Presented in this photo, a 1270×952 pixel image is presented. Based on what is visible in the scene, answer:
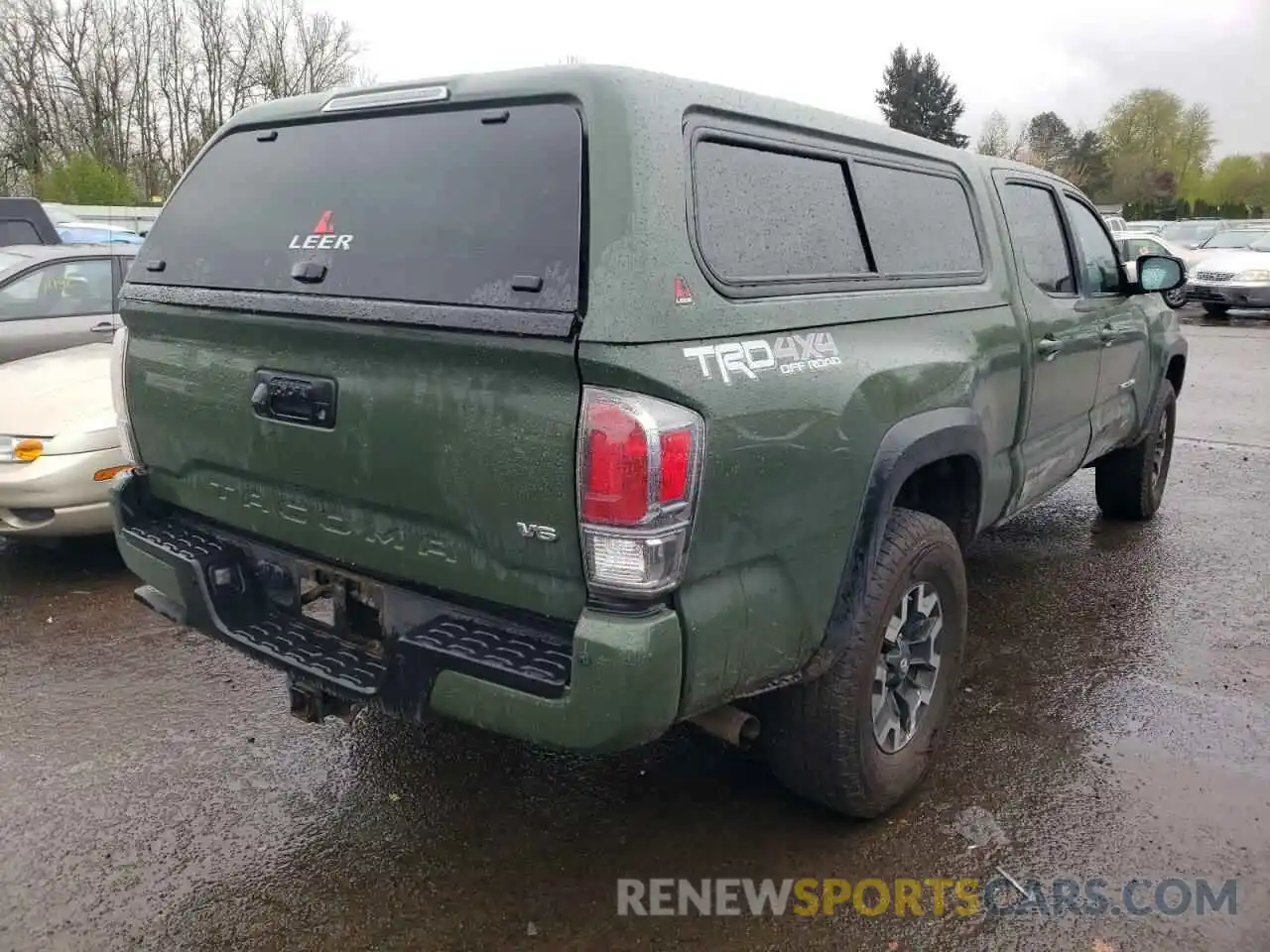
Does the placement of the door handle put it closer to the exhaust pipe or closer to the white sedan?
the exhaust pipe

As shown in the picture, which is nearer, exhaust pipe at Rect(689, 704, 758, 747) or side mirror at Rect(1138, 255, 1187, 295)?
exhaust pipe at Rect(689, 704, 758, 747)

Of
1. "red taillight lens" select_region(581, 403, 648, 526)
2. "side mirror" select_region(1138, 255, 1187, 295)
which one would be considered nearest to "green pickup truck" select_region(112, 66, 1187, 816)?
"red taillight lens" select_region(581, 403, 648, 526)

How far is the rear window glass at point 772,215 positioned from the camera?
7.97 ft

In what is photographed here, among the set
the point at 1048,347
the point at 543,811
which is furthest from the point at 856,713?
the point at 1048,347

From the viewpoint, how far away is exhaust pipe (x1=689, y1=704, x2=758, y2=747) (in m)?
2.69

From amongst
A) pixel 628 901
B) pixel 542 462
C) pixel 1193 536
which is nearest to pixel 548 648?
pixel 542 462

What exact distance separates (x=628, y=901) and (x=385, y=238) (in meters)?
1.85

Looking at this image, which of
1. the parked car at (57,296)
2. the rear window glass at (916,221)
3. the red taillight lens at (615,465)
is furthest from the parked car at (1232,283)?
the red taillight lens at (615,465)

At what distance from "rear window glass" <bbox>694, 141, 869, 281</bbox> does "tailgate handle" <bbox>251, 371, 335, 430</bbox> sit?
101 cm

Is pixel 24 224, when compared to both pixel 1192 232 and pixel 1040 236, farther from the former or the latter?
pixel 1192 232

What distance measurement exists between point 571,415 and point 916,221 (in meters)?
1.77

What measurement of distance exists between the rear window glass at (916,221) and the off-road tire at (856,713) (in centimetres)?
83

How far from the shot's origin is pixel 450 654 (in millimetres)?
2344

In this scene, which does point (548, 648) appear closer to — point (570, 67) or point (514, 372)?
point (514, 372)
